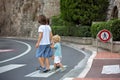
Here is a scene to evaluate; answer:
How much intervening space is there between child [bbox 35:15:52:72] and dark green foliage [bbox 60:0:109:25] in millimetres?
18781

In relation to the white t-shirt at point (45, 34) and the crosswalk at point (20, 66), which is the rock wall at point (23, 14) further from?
the white t-shirt at point (45, 34)

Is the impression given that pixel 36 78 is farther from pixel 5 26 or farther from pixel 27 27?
pixel 5 26

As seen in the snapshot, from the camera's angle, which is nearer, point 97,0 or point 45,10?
point 97,0

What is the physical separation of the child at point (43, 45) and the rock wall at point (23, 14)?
33727 mm

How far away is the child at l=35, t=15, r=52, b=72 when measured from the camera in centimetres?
1252

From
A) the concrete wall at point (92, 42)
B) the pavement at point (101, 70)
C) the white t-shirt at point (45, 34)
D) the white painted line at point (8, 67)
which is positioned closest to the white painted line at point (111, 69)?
the pavement at point (101, 70)

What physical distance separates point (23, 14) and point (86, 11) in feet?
71.0

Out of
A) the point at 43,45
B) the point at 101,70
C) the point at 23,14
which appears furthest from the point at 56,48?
the point at 23,14

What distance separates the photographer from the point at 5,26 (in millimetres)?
56250

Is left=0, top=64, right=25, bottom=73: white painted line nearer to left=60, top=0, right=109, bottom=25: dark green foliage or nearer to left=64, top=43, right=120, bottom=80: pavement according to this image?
left=64, top=43, right=120, bottom=80: pavement

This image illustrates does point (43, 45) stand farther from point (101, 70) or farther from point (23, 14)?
point (23, 14)

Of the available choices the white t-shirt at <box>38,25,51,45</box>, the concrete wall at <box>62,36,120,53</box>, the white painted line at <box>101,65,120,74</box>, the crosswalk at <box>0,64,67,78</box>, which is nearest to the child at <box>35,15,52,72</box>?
the white t-shirt at <box>38,25,51,45</box>

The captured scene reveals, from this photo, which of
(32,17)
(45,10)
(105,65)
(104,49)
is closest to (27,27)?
(32,17)

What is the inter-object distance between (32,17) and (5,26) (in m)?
7.06
